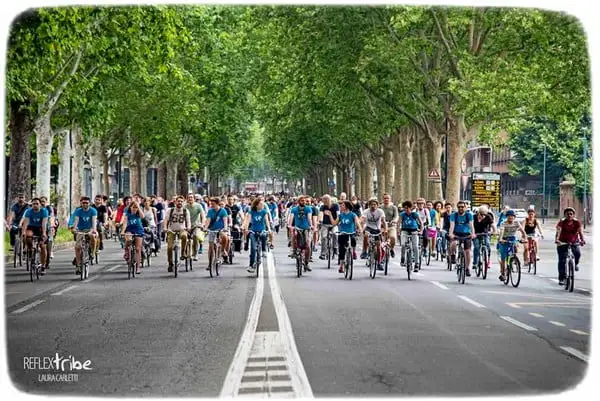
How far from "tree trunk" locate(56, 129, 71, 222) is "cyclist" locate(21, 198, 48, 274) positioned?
22.4m

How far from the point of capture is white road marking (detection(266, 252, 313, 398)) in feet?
28.5

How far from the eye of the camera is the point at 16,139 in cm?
3703

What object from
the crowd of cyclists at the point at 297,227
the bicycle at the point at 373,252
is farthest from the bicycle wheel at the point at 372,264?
the crowd of cyclists at the point at 297,227

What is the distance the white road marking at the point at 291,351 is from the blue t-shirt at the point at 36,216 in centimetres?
530

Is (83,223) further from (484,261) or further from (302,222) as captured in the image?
(484,261)

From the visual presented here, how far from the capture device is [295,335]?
13.4 metres

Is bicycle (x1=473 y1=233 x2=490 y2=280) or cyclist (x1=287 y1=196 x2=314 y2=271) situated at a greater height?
cyclist (x1=287 y1=196 x2=314 y2=271)

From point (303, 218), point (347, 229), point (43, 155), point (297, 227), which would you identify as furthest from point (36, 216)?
point (43, 155)

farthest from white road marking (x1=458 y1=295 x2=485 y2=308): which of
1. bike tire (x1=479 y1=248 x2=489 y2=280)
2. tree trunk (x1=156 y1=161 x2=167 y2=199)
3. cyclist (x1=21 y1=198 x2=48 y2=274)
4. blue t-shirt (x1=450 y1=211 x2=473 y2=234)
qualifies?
tree trunk (x1=156 y1=161 x2=167 y2=199)

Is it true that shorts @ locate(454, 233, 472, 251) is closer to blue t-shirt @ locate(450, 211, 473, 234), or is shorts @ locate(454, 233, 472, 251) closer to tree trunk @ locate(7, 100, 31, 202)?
blue t-shirt @ locate(450, 211, 473, 234)

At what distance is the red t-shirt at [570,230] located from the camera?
2359 centimetres

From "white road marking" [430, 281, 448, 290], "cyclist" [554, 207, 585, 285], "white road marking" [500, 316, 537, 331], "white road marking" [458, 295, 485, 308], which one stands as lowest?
"white road marking" [430, 281, 448, 290]

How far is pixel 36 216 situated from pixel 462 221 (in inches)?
363

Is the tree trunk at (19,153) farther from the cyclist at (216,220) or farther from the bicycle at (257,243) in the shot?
the bicycle at (257,243)
